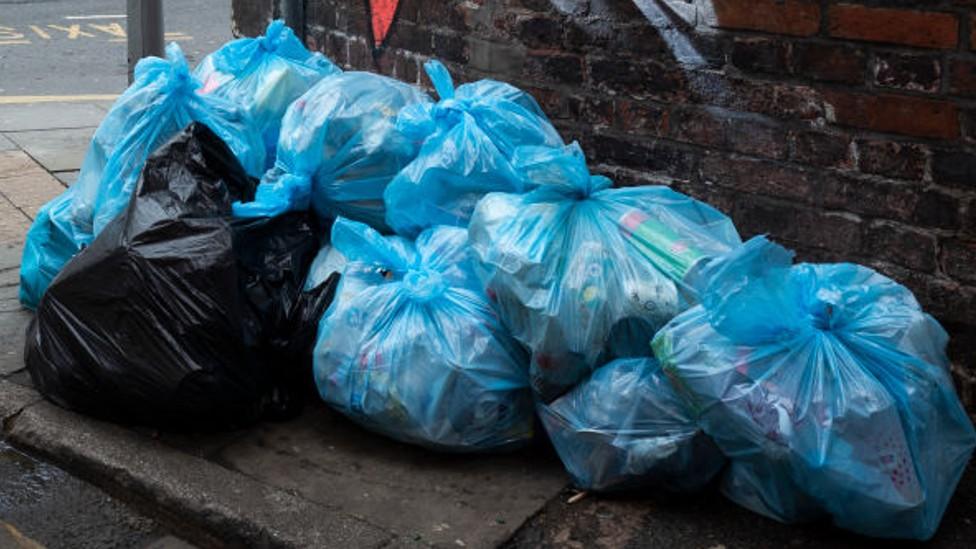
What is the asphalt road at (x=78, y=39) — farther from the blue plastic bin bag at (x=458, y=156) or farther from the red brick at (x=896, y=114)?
the red brick at (x=896, y=114)

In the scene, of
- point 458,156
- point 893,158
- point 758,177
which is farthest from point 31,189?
point 893,158

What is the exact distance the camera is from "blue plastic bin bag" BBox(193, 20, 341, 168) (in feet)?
13.0

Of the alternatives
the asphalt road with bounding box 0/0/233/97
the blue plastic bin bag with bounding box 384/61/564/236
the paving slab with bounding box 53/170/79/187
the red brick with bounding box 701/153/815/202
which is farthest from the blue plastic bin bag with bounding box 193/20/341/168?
the asphalt road with bounding box 0/0/233/97

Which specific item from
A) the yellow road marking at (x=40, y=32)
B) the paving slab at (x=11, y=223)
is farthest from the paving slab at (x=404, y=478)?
the yellow road marking at (x=40, y=32)

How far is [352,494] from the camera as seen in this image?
292cm

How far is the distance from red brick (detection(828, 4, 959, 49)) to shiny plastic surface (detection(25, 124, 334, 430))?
1587mm

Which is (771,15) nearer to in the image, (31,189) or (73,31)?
(31,189)

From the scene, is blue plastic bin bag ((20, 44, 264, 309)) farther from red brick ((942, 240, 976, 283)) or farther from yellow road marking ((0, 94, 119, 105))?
yellow road marking ((0, 94, 119, 105))

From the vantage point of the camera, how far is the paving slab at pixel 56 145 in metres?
5.93

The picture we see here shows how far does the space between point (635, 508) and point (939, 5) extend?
1.45 metres

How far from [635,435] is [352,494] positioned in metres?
0.74

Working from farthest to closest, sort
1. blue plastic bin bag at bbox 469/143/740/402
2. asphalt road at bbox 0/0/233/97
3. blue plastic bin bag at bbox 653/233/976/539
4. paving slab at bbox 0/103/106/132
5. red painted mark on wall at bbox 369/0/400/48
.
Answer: asphalt road at bbox 0/0/233/97
paving slab at bbox 0/103/106/132
red painted mark on wall at bbox 369/0/400/48
blue plastic bin bag at bbox 469/143/740/402
blue plastic bin bag at bbox 653/233/976/539

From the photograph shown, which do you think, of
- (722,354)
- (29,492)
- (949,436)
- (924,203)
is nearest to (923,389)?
(949,436)

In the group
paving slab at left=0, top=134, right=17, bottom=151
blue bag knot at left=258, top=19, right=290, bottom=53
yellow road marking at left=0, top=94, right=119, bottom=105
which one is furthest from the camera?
yellow road marking at left=0, top=94, right=119, bottom=105
